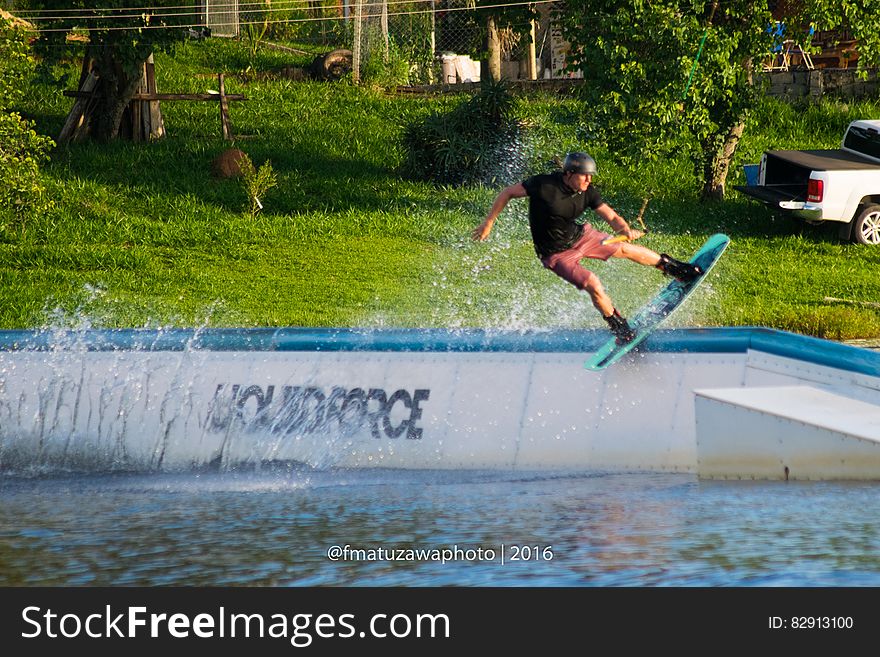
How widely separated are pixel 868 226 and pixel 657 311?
31.8 ft

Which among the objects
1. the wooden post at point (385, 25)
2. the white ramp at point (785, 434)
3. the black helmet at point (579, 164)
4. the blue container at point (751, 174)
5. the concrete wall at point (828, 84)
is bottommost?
the white ramp at point (785, 434)

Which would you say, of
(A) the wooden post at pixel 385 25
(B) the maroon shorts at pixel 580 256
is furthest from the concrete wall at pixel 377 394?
(A) the wooden post at pixel 385 25

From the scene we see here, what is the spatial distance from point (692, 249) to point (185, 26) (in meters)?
11.2

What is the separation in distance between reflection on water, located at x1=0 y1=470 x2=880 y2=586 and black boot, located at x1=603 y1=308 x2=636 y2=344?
3.95 ft

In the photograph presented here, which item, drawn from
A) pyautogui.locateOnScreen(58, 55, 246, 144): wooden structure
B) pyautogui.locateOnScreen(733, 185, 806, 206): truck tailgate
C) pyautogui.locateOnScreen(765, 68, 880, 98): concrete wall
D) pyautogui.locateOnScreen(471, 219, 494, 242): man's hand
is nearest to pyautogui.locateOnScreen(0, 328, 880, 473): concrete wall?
pyautogui.locateOnScreen(471, 219, 494, 242): man's hand

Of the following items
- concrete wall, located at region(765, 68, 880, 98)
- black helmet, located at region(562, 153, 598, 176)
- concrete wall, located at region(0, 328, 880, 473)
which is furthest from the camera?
concrete wall, located at region(765, 68, 880, 98)

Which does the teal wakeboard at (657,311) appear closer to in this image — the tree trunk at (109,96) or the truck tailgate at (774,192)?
the truck tailgate at (774,192)

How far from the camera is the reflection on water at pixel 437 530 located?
25.9ft

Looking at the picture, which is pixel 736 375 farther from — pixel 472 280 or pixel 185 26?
pixel 185 26

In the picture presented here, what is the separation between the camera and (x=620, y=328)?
10.8 meters

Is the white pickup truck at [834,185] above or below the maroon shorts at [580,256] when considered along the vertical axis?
above

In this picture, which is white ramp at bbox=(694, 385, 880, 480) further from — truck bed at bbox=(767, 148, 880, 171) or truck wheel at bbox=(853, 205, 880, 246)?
truck wheel at bbox=(853, 205, 880, 246)

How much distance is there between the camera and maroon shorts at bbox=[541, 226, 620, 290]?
10.7 meters

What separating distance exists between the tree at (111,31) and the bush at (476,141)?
17.6 ft
